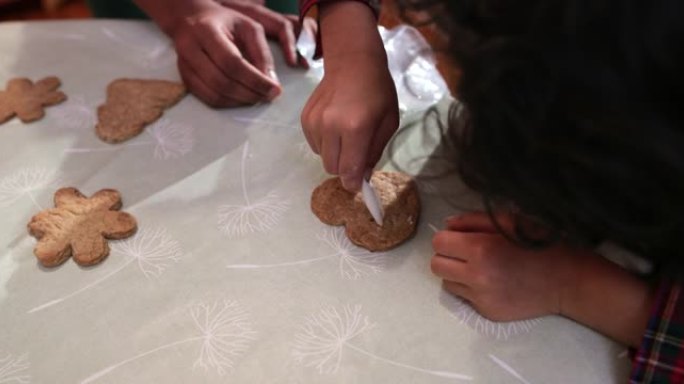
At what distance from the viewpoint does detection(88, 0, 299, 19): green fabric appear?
1.02 meters

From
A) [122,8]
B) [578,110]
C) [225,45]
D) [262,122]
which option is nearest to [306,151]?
[262,122]

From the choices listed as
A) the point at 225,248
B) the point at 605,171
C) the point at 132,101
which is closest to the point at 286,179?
the point at 225,248

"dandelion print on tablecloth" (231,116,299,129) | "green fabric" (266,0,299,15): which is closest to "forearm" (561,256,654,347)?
"dandelion print on tablecloth" (231,116,299,129)

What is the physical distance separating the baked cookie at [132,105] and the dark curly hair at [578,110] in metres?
0.41

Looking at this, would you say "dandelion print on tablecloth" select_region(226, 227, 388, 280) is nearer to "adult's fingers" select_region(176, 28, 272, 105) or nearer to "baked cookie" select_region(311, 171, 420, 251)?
"baked cookie" select_region(311, 171, 420, 251)

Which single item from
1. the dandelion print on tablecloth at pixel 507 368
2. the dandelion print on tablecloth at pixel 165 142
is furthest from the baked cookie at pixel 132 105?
the dandelion print on tablecloth at pixel 507 368

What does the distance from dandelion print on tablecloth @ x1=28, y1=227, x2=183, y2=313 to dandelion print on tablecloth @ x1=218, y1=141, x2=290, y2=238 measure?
55mm

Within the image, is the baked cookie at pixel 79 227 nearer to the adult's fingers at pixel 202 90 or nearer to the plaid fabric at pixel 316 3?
the adult's fingers at pixel 202 90

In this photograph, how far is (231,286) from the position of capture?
0.56m

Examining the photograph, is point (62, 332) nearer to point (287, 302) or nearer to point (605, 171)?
point (287, 302)

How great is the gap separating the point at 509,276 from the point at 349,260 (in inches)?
6.0

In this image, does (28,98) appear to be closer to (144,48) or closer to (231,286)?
(144,48)

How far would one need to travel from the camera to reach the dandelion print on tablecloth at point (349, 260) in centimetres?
57

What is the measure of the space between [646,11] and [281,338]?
0.38 m
